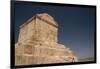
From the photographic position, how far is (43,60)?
208 cm

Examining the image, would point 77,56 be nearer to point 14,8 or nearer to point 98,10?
point 98,10

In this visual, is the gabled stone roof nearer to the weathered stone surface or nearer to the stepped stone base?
the weathered stone surface

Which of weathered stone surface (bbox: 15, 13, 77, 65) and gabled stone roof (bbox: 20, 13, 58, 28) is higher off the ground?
gabled stone roof (bbox: 20, 13, 58, 28)

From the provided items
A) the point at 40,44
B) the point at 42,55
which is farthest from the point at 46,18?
the point at 42,55

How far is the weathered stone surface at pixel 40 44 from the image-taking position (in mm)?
2020

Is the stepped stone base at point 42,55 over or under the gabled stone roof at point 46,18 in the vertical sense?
under

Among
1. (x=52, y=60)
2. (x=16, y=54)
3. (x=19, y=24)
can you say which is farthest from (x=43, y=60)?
(x=19, y=24)

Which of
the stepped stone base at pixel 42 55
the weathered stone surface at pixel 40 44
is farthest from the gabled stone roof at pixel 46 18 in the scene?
the stepped stone base at pixel 42 55

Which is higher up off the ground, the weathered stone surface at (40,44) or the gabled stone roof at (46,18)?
the gabled stone roof at (46,18)

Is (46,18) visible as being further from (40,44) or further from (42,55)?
(42,55)

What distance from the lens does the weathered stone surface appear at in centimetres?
202

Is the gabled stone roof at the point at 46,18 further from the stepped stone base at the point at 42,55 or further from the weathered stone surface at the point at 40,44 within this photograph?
the stepped stone base at the point at 42,55

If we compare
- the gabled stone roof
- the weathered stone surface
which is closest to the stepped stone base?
the weathered stone surface

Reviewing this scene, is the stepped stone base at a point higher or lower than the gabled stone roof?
lower
